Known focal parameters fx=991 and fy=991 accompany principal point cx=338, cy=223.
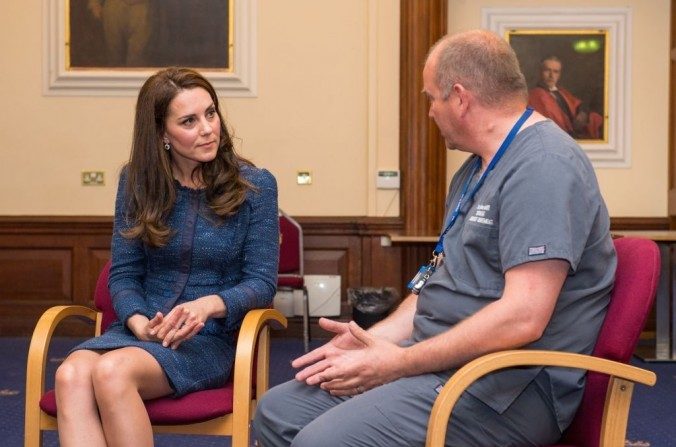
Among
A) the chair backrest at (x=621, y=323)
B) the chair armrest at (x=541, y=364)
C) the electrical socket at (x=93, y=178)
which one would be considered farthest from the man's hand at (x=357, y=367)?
the electrical socket at (x=93, y=178)

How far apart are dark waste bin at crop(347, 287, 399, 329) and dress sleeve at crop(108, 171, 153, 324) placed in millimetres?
3527

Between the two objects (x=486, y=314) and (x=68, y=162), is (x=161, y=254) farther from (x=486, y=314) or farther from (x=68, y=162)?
(x=68, y=162)

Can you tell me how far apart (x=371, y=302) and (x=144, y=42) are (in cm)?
245

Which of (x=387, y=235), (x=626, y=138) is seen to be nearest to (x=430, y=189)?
(x=387, y=235)

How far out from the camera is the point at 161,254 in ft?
9.70

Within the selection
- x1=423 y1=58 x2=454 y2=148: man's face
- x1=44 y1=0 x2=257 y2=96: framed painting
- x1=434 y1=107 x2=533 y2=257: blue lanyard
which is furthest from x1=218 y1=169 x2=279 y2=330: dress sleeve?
x1=44 y1=0 x2=257 y2=96: framed painting

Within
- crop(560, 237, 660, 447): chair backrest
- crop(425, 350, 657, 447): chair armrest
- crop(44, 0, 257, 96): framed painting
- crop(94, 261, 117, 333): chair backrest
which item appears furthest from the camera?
crop(44, 0, 257, 96): framed painting

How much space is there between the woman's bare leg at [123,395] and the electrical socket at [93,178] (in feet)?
15.3

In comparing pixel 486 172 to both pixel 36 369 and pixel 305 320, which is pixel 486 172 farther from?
pixel 305 320

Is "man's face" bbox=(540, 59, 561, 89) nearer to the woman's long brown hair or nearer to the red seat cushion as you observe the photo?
the woman's long brown hair

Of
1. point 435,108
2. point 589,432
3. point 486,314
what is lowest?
point 589,432

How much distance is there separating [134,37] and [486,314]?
5.47 metres

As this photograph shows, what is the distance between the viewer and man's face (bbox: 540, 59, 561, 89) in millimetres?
7145

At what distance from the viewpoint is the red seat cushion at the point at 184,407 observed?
2582mm
